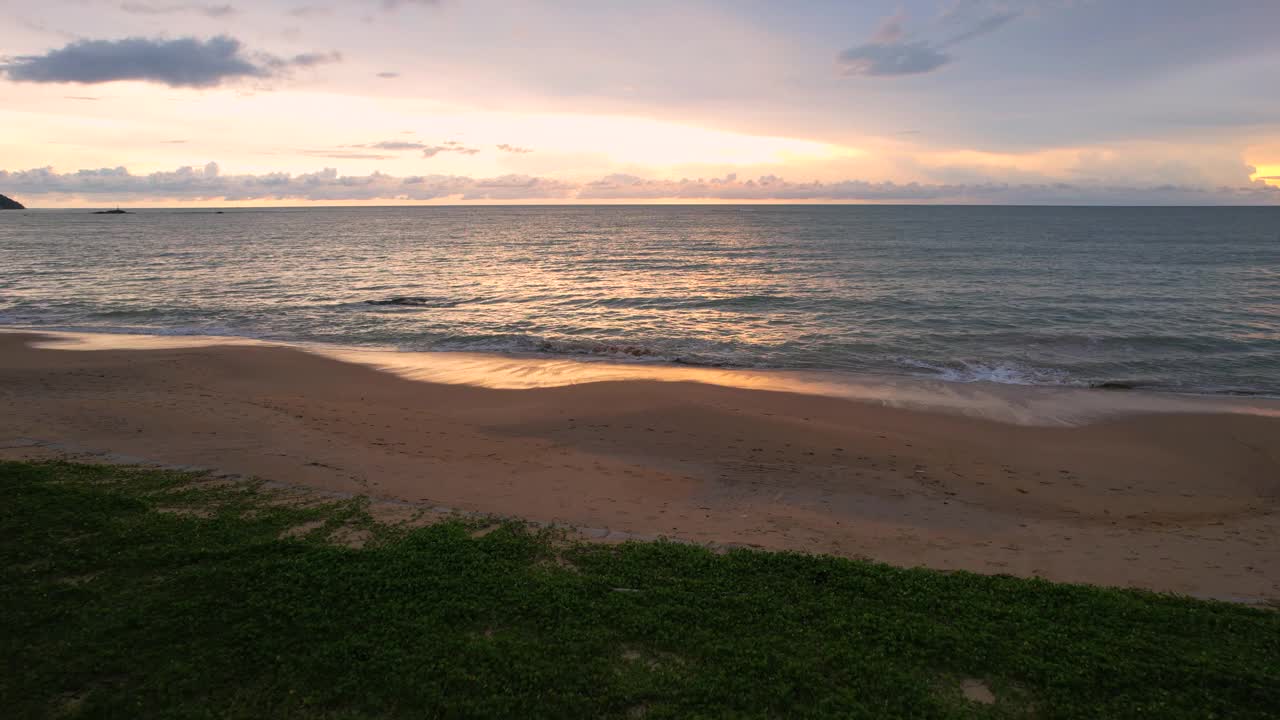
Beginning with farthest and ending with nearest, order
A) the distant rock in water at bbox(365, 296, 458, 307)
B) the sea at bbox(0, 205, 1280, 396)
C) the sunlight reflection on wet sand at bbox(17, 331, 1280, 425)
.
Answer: the distant rock in water at bbox(365, 296, 458, 307) → the sea at bbox(0, 205, 1280, 396) → the sunlight reflection on wet sand at bbox(17, 331, 1280, 425)

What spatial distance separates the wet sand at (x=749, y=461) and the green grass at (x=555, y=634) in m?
1.67

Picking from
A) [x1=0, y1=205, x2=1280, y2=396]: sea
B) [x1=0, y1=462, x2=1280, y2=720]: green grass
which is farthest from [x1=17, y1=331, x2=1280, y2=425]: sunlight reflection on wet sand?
[x1=0, y1=462, x2=1280, y2=720]: green grass

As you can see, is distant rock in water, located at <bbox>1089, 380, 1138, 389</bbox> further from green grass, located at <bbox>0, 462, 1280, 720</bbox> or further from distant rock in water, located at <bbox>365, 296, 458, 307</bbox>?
distant rock in water, located at <bbox>365, 296, 458, 307</bbox>

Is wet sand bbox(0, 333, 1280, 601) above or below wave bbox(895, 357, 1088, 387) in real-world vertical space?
below

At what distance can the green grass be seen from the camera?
221 inches

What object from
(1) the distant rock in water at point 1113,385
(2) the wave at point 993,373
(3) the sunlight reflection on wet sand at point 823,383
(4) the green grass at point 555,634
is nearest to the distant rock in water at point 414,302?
(3) the sunlight reflection on wet sand at point 823,383

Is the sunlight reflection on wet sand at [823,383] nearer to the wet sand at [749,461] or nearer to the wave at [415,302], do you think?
the wet sand at [749,461]

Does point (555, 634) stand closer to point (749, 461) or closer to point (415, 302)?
point (749, 461)

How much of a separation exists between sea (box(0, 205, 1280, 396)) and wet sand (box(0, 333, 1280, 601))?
6.80 metres

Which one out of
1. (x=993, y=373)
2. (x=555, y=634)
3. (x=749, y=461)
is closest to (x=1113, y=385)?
(x=993, y=373)

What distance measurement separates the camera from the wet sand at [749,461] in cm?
952

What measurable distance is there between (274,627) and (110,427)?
417 inches

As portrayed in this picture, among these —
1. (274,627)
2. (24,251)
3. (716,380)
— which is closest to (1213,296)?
(716,380)

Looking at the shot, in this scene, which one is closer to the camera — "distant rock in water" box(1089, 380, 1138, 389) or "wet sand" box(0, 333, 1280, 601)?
"wet sand" box(0, 333, 1280, 601)
